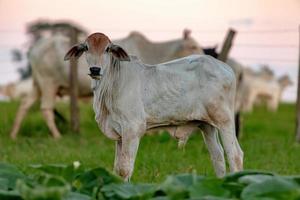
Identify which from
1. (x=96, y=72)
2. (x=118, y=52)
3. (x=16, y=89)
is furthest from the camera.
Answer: (x=16, y=89)

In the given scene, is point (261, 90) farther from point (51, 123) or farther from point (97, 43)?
point (97, 43)

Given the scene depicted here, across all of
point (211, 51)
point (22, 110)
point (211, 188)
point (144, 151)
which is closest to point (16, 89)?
point (22, 110)

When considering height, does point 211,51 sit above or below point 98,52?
below

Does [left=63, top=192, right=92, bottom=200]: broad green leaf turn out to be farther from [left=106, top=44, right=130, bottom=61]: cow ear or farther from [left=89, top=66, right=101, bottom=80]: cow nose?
[left=106, top=44, right=130, bottom=61]: cow ear

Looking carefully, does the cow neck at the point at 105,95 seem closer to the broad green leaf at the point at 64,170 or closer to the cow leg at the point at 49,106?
the broad green leaf at the point at 64,170

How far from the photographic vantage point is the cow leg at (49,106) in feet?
47.7

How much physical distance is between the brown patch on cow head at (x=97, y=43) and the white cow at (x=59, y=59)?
24.1 feet

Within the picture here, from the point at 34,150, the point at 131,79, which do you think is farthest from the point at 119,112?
the point at 34,150

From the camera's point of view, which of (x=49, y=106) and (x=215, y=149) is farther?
(x=49, y=106)

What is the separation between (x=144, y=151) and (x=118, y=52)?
4.14 metres

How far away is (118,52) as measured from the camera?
298 inches

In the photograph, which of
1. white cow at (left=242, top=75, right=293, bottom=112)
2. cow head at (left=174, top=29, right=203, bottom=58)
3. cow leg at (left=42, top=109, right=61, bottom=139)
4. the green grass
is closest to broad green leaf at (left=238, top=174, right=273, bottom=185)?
the green grass

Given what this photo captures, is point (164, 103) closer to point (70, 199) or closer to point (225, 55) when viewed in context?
point (70, 199)

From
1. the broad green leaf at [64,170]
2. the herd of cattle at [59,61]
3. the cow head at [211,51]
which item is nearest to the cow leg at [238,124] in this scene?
the herd of cattle at [59,61]
